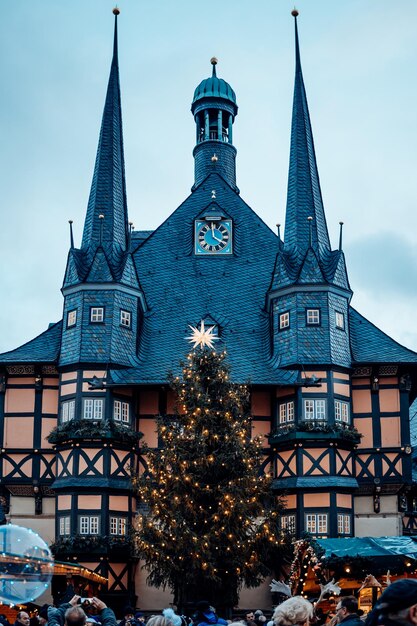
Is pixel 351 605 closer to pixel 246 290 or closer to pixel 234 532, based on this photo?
pixel 234 532

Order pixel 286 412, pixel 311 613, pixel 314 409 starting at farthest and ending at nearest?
pixel 286 412 → pixel 314 409 → pixel 311 613

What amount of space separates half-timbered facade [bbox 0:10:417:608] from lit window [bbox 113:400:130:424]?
2.9 inches

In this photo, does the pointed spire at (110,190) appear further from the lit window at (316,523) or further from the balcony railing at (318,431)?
the lit window at (316,523)

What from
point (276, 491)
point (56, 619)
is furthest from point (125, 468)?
point (56, 619)

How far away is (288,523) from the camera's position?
134 ft

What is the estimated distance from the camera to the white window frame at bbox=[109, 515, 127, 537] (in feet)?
133

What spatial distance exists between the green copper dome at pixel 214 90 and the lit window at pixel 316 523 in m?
25.0

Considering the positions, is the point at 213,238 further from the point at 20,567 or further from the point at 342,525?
the point at 20,567

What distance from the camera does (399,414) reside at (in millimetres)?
42625

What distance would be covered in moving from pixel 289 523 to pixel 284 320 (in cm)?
828

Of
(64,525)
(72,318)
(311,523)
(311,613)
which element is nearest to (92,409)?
(72,318)

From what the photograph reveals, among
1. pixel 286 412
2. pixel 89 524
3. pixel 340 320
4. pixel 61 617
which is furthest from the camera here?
pixel 340 320

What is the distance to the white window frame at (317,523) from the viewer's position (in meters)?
40.0

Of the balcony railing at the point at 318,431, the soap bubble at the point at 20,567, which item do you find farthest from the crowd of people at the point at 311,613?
the balcony railing at the point at 318,431
